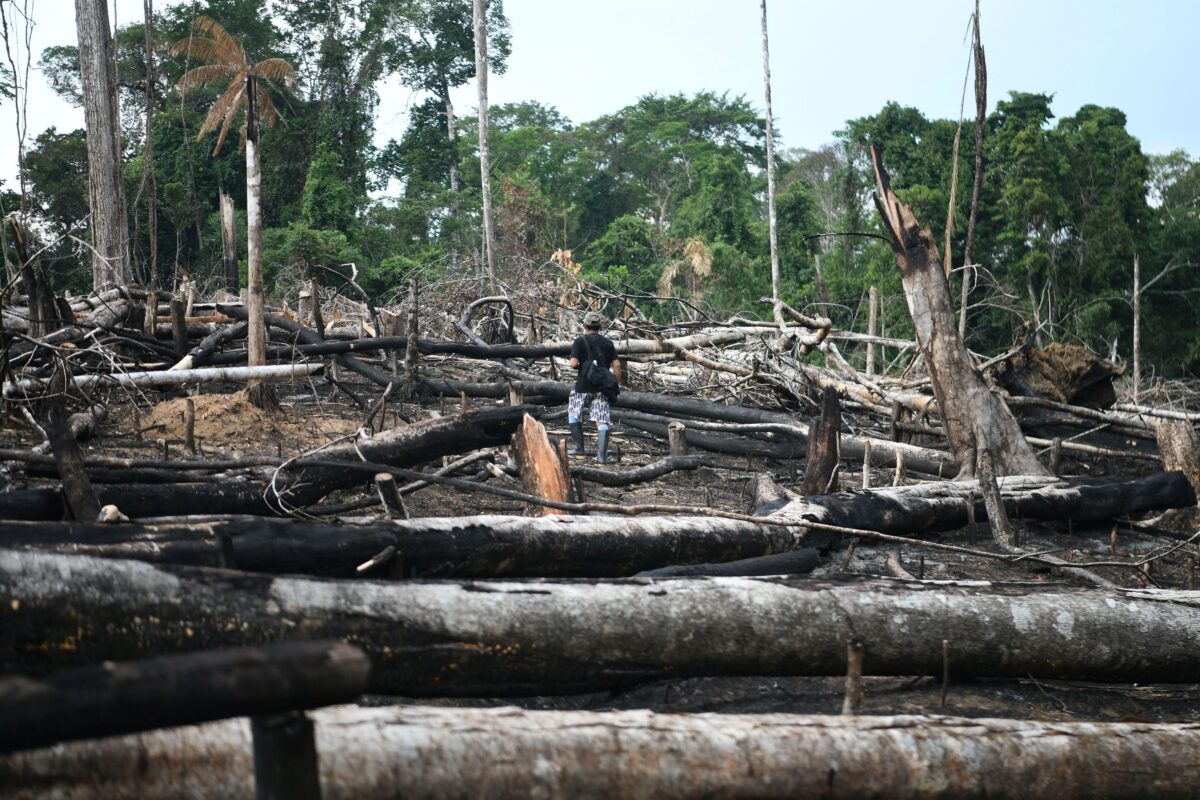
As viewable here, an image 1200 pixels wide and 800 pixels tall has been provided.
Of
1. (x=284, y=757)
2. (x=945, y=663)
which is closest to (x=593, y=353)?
(x=945, y=663)

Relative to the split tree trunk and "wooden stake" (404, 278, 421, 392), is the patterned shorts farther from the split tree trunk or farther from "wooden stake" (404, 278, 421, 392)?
the split tree trunk

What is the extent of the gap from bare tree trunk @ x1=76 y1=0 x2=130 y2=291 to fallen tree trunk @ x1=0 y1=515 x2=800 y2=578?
1087 centimetres

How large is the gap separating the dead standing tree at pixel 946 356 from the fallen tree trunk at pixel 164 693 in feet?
23.2

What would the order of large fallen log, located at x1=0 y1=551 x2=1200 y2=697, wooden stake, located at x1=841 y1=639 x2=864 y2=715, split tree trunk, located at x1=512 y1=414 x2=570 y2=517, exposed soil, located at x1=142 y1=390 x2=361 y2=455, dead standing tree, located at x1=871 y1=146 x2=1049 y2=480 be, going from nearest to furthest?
large fallen log, located at x1=0 y1=551 x2=1200 y2=697
wooden stake, located at x1=841 y1=639 x2=864 y2=715
split tree trunk, located at x1=512 y1=414 x2=570 y2=517
dead standing tree, located at x1=871 y1=146 x2=1049 y2=480
exposed soil, located at x1=142 y1=390 x2=361 y2=455

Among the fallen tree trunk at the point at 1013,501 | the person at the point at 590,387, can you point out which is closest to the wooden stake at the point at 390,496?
the fallen tree trunk at the point at 1013,501

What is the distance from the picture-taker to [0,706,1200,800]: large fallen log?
2.30 meters

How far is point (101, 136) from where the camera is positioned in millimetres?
13898

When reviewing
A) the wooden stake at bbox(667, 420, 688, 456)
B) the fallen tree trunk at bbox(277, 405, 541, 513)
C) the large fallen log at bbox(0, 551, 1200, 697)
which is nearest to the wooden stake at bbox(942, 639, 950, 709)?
the large fallen log at bbox(0, 551, 1200, 697)

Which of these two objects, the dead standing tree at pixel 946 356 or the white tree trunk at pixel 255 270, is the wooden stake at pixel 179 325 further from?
A: the dead standing tree at pixel 946 356

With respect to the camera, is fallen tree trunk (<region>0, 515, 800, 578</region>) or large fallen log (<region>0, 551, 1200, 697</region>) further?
fallen tree trunk (<region>0, 515, 800, 578</region>)

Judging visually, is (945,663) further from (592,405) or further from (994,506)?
(592,405)

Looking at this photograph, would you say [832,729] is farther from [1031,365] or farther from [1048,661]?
[1031,365]

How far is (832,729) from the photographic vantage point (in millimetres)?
2963

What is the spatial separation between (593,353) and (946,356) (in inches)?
118
